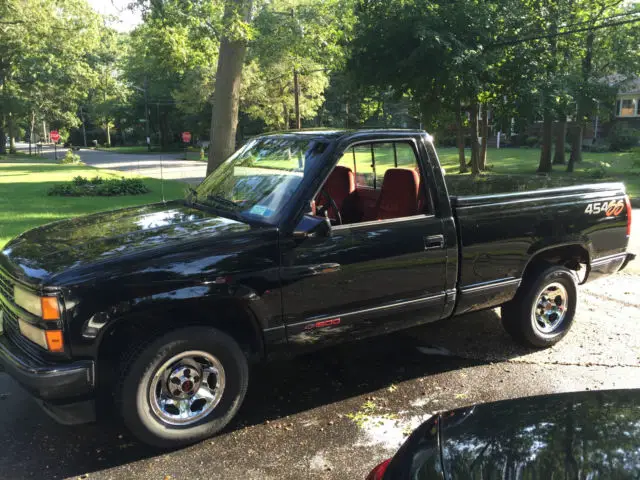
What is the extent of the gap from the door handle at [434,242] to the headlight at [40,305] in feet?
8.27

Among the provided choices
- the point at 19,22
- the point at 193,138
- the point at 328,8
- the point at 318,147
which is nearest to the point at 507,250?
the point at 318,147

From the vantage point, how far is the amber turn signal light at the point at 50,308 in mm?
3006

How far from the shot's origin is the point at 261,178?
4168mm

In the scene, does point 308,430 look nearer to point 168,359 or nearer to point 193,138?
point 168,359

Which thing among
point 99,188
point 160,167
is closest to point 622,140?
point 160,167

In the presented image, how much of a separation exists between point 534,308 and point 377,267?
1.84 m

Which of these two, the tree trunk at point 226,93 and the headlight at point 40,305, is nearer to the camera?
the headlight at point 40,305

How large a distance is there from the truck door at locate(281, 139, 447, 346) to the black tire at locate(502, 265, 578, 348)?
38.1 inches

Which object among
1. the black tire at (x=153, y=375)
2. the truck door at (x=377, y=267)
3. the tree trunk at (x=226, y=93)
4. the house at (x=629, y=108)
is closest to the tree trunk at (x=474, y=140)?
the tree trunk at (x=226, y=93)

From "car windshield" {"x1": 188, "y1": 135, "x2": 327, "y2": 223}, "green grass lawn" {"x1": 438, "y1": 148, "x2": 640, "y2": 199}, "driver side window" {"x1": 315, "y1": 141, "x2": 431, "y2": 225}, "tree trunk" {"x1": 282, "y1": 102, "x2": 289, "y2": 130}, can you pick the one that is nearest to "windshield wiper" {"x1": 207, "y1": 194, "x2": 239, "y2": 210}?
"car windshield" {"x1": 188, "y1": 135, "x2": 327, "y2": 223}

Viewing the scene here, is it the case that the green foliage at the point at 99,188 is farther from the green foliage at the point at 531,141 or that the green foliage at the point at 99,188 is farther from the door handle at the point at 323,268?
the green foliage at the point at 531,141

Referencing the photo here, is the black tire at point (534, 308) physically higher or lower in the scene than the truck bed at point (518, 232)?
lower

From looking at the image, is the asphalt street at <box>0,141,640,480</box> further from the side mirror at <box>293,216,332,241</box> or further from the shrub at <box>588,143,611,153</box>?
the shrub at <box>588,143,611,153</box>

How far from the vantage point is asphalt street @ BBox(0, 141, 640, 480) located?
332cm
